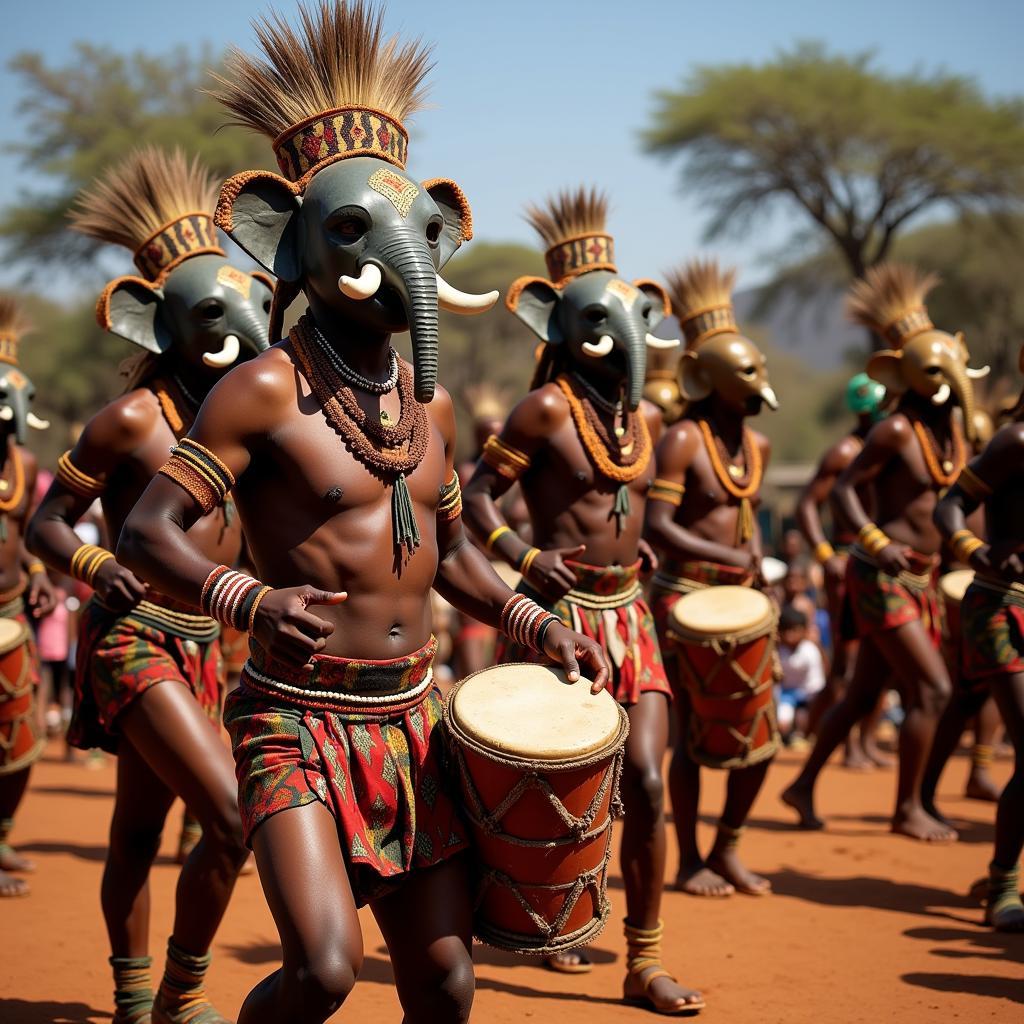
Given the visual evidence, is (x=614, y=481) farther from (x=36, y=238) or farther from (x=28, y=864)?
(x=36, y=238)

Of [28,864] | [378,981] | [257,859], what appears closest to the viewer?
[257,859]

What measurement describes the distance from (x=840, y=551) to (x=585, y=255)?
5208 mm

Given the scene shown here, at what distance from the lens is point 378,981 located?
5684 millimetres

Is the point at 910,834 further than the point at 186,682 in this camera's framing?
Yes

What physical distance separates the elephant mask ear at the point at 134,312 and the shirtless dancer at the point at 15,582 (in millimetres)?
1861

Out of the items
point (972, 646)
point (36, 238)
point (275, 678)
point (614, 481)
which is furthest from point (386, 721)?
point (36, 238)

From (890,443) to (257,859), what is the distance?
5568mm

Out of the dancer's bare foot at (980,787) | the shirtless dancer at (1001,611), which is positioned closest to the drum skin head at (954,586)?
the dancer's bare foot at (980,787)

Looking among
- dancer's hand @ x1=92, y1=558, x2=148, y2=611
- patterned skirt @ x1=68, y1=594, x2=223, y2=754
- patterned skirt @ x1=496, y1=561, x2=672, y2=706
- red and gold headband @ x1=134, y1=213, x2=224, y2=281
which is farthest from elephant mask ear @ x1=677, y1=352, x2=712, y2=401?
dancer's hand @ x1=92, y1=558, x2=148, y2=611

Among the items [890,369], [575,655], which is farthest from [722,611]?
[575,655]

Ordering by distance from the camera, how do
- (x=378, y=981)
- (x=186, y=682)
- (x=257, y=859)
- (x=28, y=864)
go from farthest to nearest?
1. (x=28, y=864)
2. (x=378, y=981)
3. (x=186, y=682)
4. (x=257, y=859)

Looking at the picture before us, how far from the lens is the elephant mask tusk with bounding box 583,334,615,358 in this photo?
578cm

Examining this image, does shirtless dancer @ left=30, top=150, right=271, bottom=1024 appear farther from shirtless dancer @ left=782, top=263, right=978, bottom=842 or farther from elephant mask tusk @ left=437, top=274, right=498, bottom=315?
shirtless dancer @ left=782, top=263, right=978, bottom=842

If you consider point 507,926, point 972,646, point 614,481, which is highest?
point 614,481
